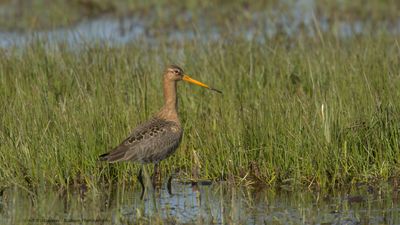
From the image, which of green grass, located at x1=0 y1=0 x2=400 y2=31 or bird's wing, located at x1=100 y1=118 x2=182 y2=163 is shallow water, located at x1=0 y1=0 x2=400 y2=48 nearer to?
green grass, located at x1=0 y1=0 x2=400 y2=31

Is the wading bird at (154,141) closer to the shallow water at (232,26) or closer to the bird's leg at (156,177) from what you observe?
the bird's leg at (156,177)

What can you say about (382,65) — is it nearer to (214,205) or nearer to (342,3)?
(214,205)

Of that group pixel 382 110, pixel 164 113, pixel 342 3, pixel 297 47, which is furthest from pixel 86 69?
pixel 342 3

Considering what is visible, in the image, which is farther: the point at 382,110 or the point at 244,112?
the point at 244,112

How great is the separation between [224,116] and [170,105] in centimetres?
61

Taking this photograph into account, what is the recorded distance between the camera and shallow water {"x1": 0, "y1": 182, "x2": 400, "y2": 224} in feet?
24.6

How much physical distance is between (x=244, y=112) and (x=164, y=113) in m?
0.87

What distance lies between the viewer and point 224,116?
9555 mm

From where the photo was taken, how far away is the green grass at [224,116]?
865 centimetres

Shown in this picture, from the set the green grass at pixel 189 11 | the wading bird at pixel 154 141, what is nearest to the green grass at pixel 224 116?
the wading bird at pixel 154 141

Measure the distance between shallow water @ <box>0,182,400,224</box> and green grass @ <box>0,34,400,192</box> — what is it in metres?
0.20

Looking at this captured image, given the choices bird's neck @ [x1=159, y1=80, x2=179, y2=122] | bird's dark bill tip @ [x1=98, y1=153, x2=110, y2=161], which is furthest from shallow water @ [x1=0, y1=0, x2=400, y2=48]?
bird's dark bill tip @ [x1=98, y1=153, x2=110, y2=161]

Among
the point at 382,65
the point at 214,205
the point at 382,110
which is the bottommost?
the point at 214,205

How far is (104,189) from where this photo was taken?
28.5 ft
